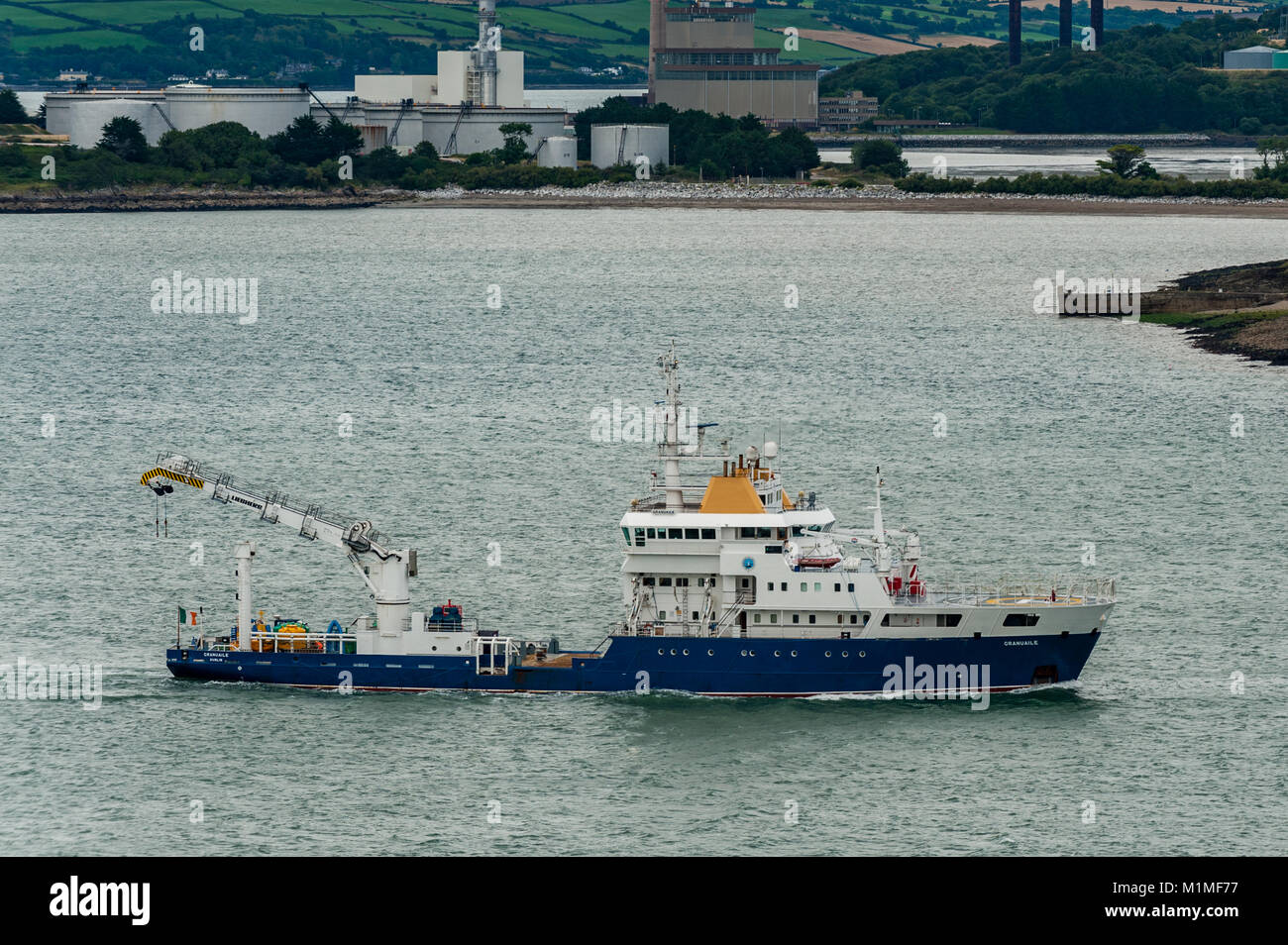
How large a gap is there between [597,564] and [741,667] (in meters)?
16.9

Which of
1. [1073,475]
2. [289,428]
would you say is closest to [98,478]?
[289,428]

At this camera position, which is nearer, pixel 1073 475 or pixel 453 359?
pixel 1073 475

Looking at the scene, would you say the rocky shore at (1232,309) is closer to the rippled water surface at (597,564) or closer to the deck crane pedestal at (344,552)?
the rippled water surface at (597,564)

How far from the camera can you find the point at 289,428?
330 ft

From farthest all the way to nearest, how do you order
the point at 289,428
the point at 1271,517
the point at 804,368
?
the point at 804,368
the point at 289,428
the point at 1271,517

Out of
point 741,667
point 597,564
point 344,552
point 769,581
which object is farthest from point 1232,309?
point 344,552

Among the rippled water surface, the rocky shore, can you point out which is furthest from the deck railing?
the rocky shore

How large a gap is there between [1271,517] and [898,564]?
2795 cm

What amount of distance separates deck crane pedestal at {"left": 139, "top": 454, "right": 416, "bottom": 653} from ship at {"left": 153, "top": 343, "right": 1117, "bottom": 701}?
0.17ft

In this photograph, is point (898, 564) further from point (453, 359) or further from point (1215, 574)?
point (453, 359)

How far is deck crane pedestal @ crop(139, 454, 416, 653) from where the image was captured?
5459cm

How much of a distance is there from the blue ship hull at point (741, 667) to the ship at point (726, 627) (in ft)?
0.12

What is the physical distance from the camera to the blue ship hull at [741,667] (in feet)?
176

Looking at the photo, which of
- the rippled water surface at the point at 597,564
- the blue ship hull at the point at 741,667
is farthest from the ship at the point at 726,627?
the rippled water surface at the point at 597,564
